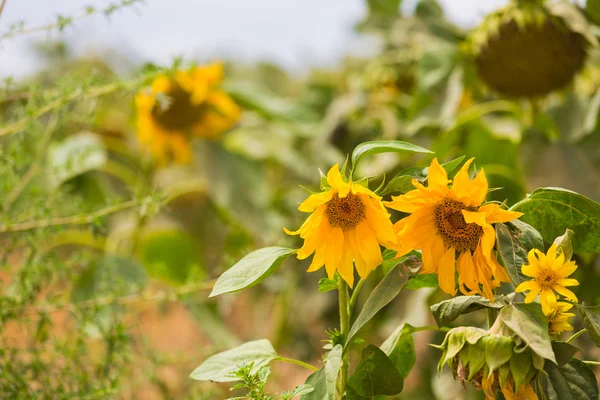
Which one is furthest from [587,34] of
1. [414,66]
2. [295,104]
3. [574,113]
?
[295,104]

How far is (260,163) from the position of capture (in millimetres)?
993

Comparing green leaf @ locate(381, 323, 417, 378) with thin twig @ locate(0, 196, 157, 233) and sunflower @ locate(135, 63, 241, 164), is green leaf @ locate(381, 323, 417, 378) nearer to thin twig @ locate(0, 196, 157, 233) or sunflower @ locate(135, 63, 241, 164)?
thin twig @ locate(0, 196, 157, 233)

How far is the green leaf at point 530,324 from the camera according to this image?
246 millimetres

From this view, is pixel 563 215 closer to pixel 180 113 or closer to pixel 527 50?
pixel 527 50

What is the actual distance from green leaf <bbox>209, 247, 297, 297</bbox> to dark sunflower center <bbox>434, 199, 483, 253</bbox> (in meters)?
0.07

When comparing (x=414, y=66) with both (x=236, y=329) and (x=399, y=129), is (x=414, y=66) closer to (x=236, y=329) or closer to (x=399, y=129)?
(x=399, y=129)

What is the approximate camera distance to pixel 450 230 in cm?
28

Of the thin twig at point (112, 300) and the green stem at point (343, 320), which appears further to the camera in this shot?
the thin twig at point (112, 300)

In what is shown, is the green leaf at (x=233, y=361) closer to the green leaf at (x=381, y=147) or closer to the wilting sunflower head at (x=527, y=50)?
the green leaf at (x=381, y=147)

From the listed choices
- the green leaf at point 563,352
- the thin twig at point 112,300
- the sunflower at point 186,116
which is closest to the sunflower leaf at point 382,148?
the green leaf at point 563,352

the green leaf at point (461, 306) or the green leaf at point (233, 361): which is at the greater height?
the green leaf at point (461, 306)

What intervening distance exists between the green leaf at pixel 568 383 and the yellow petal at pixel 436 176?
9 centimetres

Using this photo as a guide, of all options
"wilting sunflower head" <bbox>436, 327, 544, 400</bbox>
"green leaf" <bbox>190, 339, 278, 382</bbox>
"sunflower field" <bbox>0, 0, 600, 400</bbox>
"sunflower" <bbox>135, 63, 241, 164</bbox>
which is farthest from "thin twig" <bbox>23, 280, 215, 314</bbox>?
"sunflower" <bbox>135, 63, 241, 164</bbox>

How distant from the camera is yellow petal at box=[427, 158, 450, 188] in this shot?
27cm
